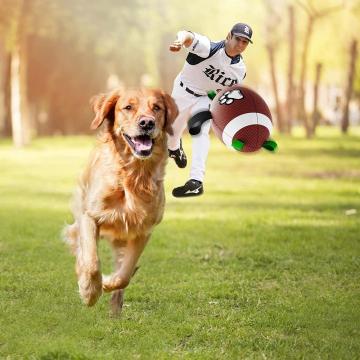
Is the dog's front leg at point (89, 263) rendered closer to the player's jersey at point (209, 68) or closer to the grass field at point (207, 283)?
the grass field at point (207, 283)

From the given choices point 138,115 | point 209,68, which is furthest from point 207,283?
point 138,115

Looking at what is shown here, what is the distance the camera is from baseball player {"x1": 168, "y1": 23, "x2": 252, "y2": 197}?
7332mm

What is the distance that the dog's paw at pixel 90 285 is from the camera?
6.42m

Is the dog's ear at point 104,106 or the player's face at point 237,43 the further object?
the player's face at point 237,43

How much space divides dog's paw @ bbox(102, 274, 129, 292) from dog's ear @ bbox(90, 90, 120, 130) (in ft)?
4.14

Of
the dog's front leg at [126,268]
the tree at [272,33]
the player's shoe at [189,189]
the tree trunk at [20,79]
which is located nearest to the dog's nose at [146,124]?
the dog's front leg at [126,268]

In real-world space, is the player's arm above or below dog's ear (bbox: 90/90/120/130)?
above

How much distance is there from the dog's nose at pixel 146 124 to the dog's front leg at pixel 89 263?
0.97 meters

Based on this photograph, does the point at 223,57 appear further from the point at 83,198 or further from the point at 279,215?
the point at 279,215

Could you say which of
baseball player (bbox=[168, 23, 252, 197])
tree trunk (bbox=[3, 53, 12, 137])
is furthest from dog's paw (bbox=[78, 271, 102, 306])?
tree trunk (bbox=[3, 53, 12, 137])

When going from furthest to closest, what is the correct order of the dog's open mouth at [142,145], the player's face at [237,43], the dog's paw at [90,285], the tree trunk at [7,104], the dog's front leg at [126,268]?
the tree trunk at [7,104], the player's face at [237,43], the dog's front leg at [126,268], the dog's paw at [90,285], the dog's open mouth at [142,145]

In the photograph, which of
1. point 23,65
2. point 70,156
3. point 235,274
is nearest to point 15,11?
point 23,65

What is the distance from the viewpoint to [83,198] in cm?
725

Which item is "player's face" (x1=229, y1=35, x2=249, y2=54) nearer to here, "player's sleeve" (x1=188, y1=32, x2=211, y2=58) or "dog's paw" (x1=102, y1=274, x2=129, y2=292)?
"player's sleeve" (x1=188, y1=32, x2=211, y2=58)
